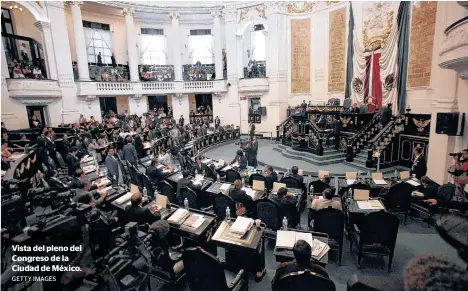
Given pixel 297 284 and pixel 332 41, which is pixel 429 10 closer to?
pixel 332 41

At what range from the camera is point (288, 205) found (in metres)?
5.14

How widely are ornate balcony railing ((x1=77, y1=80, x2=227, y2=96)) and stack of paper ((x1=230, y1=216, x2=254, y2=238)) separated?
1711 centimetres

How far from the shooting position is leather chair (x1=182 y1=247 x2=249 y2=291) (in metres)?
2.97

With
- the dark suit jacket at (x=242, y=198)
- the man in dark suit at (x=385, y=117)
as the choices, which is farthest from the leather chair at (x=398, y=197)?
the man in dark suit at (x=385, y=117)

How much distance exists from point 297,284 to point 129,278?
193cm

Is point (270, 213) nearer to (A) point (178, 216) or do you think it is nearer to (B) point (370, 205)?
(A) point (178, 216)

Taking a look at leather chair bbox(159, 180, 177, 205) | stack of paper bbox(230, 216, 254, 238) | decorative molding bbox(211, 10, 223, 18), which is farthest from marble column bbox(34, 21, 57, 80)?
stack of paper bbox(230, 216, 254, 238)

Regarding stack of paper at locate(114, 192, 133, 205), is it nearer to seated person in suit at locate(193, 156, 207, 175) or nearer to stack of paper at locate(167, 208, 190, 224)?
stack of paper at locate(167, 208, 190, 224)

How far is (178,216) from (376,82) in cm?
1414

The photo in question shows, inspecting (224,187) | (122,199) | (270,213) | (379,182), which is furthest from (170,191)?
(379,182)

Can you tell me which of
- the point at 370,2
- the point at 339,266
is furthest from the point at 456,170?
the point at 370,2

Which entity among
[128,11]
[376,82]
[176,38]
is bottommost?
[376,82]

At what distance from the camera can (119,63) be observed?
73.7 ft

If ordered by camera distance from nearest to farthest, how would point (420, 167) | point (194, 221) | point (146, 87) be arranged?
point (194, 221) < point (420, 167) < point (146, 87)
